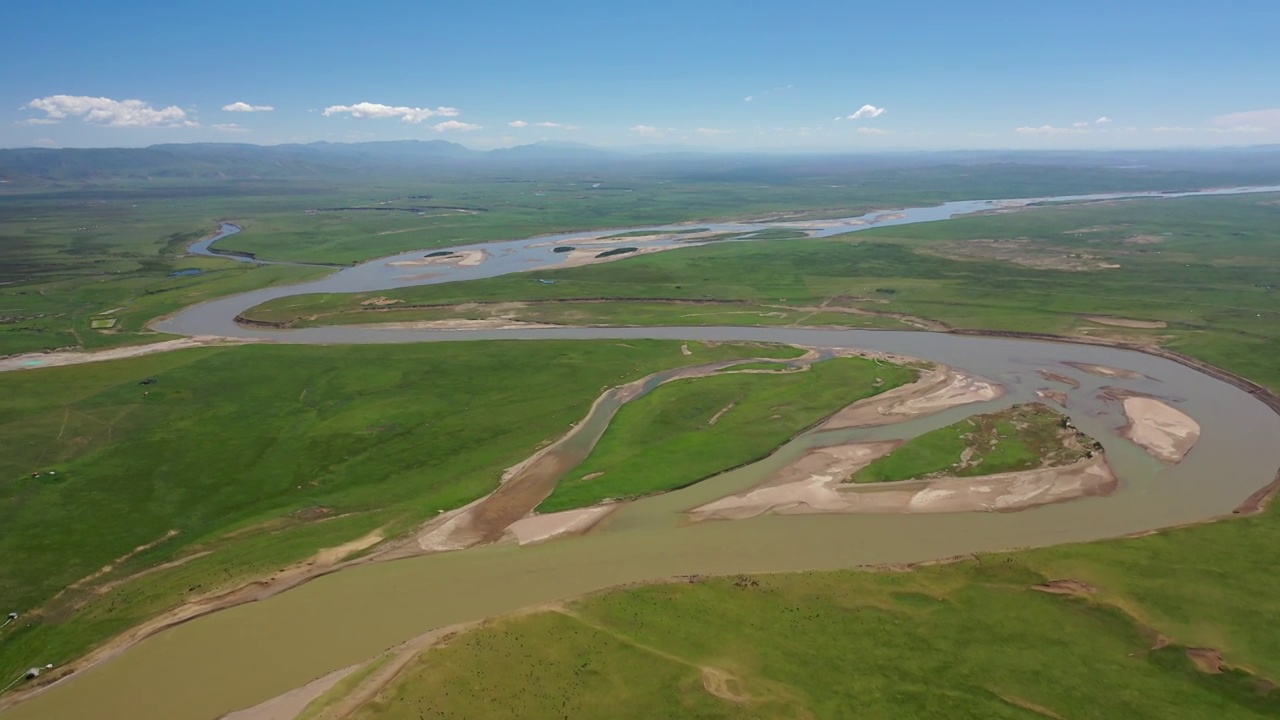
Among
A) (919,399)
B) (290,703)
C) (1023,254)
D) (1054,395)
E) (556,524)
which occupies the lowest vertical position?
(290,703)

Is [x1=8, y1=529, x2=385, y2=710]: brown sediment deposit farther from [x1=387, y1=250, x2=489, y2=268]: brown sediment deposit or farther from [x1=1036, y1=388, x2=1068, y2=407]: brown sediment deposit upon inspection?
[x1=387, y1=250, x2=489, y2=268]: brown sediment deposit

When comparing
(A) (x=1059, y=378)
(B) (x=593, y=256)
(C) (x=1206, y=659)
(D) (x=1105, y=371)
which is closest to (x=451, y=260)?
(B) (x=593, y=256)

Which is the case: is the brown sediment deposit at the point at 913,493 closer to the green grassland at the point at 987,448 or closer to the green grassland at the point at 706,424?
the green grassland at the point at 987,448

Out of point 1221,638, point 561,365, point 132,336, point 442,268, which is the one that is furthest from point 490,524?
point 442,268

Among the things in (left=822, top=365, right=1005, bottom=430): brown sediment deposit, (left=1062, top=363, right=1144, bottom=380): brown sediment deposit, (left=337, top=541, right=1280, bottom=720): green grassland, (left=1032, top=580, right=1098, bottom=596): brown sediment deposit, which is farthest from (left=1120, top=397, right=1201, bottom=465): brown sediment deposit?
(left=1032, top=580, right=1098, bottom=596): brown sediment deposit

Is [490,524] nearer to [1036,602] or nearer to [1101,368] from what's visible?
[1036,602]

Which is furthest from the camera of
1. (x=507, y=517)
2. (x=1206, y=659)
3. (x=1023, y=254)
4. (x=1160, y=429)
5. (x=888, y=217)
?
(x=888, y=217)

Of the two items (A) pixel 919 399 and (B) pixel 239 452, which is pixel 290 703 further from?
(A) pixel 919 399
